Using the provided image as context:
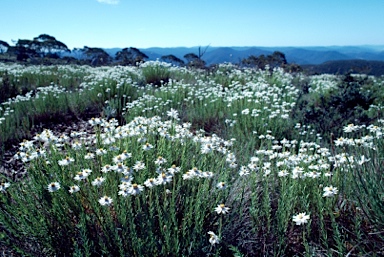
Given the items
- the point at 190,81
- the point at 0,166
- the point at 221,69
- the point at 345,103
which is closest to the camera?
the point at 0,166

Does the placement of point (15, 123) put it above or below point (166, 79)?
below

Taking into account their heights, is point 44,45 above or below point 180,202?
above

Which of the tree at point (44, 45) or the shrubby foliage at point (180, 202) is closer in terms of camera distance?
the shrubby foliage at point (180, 202)

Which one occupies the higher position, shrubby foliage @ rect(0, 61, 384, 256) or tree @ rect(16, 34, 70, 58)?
tree @ rect(16, 34, 70, 58)

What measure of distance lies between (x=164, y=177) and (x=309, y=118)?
14.0 feet

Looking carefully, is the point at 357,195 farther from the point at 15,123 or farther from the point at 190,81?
the point at 190,81

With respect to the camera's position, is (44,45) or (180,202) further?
(44,45)

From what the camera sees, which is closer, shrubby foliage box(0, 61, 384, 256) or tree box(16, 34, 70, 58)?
shrubby foliage box(0, 61, 384, 256)

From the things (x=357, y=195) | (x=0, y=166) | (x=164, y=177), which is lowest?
(x=0, y=166)

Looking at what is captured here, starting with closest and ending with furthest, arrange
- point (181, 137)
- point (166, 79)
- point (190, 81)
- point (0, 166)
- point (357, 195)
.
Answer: point (357, 195) < point (181, 137) < point (0, 166) < point (190, 81) < point (166, 79)

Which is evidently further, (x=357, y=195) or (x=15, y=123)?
(x=15, y=123)

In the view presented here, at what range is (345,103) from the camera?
6527mm

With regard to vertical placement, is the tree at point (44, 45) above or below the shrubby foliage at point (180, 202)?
above

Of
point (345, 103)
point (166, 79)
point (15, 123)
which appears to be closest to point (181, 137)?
point (15, 123)
